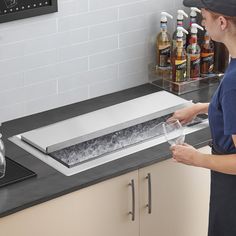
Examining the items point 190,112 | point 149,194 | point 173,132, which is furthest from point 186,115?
point 149,194

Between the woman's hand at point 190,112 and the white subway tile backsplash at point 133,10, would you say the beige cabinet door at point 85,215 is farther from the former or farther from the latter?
the white subway tile backsplash at point 133,10

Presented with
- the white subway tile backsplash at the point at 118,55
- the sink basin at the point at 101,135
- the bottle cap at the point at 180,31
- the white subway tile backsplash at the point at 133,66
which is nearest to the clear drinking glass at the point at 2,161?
the sink basin at the point at 101,135

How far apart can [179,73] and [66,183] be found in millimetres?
1019

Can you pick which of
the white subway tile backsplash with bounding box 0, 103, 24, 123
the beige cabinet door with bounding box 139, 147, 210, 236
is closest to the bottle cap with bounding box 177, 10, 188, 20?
the beige cabinet door with bounding box 139, 147, 210, 236

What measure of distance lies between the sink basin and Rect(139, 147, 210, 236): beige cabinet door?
13cm

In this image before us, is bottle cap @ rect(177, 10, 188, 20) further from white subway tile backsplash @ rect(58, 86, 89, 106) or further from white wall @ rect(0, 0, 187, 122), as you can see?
white subway tile backsplash @ rect(58, 86, 89, 106)

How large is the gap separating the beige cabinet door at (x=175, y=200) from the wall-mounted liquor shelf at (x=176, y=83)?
1.70 feet

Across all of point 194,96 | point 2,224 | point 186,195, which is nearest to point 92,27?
point 194,96

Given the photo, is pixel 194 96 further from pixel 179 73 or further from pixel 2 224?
pixel 2 224

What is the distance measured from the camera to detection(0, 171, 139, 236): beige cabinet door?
2.91m

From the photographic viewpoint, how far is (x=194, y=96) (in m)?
3.77

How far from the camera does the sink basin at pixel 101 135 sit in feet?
10.6

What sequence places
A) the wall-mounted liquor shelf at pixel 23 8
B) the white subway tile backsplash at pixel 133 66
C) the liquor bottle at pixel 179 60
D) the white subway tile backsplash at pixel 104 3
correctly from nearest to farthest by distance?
A: the wall-mounted liquor shelf at pixel 23 8, the white subway tile backsplash at pixel 104 3, the liquor bottle at pixel 179 60, the white subway tile backsplash at pixel 133 66

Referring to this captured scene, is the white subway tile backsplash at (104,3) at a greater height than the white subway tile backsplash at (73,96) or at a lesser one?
greater
